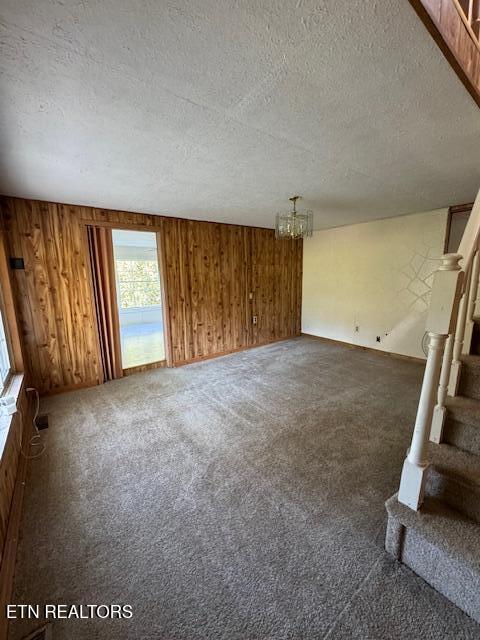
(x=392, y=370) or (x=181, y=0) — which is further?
(x=392, y=370)

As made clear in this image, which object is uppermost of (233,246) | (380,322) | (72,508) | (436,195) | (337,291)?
(436,195)

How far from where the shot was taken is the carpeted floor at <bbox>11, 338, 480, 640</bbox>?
1.09 metres

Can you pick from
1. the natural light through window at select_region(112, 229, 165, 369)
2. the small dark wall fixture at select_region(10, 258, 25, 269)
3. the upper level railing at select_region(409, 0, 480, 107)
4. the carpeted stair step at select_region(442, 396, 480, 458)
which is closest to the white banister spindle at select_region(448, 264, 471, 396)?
the carpeted stair step at select_region(442, 396, 480, 458)

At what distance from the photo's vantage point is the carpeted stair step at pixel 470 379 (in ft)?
4.91

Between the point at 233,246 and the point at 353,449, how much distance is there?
3.63 meters

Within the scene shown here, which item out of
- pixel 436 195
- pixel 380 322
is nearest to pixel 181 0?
pixel 436 195

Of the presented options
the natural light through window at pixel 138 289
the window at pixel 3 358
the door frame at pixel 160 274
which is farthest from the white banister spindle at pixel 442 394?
the natural light through window at pixel 138 289

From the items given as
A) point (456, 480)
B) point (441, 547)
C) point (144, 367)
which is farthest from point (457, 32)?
point (144, 367)

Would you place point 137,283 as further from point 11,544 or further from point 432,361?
point 432,361

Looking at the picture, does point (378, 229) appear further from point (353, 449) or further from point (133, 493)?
point (133, 493)

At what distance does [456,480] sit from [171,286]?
3.73 meters

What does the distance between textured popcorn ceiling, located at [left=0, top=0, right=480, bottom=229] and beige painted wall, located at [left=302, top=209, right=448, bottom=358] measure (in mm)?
1562

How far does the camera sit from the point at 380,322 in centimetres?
459

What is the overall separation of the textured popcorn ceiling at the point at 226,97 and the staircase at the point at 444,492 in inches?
32.1
